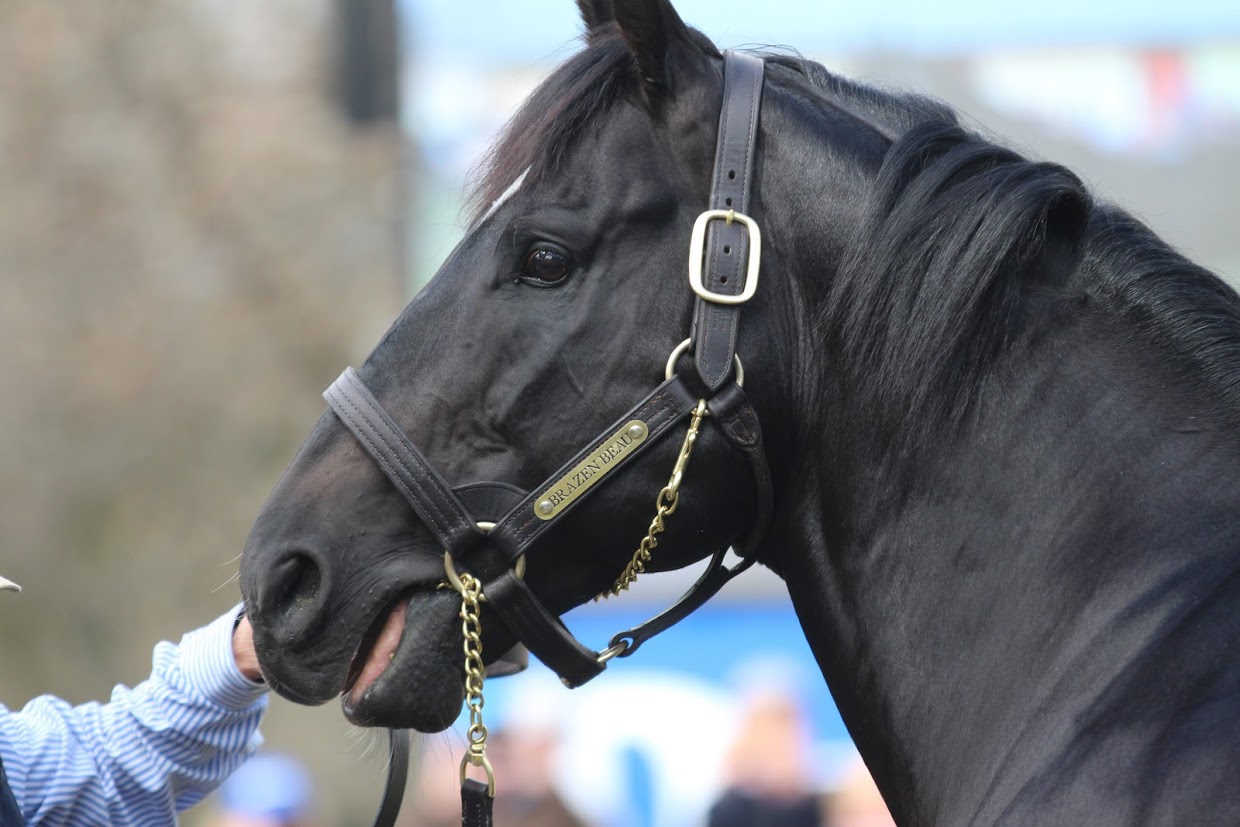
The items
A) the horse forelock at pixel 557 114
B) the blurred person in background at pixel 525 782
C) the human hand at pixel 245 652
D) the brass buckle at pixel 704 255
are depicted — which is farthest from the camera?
the blurred person in background at pixel 525 782

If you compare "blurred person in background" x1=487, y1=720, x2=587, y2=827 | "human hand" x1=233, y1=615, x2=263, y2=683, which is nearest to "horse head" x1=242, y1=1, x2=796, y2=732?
"human hand" x1=233, y1=615, x2=263, y2=683

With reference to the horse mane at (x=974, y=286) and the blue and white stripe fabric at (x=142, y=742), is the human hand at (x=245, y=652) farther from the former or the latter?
the horse mane at (x=974, y=286)

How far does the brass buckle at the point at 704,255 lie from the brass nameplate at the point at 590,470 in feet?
0.77

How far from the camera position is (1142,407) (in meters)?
2.07

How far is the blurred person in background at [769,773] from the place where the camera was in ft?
19.6

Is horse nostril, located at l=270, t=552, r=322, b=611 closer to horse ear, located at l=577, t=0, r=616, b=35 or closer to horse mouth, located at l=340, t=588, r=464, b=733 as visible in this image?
horse mouth, located at l=340, t=588, r=464, b=733

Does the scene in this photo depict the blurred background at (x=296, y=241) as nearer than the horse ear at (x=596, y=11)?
No

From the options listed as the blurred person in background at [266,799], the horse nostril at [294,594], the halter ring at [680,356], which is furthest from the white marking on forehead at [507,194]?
the blurred person in background at [266,799]

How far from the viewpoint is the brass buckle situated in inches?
86.9

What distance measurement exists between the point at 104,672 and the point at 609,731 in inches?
235

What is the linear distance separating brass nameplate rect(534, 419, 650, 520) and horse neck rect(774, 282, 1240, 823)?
0.31m

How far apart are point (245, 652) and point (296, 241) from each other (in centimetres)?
1130

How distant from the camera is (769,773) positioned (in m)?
6.10

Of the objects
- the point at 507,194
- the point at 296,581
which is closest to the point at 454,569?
the point at 296,581
